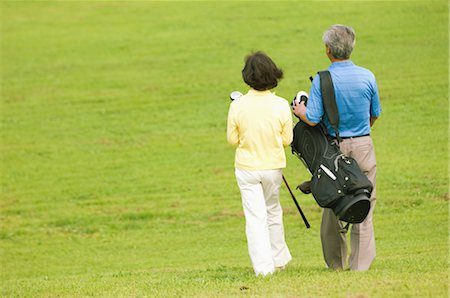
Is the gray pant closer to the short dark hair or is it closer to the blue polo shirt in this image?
the blue polo shirt

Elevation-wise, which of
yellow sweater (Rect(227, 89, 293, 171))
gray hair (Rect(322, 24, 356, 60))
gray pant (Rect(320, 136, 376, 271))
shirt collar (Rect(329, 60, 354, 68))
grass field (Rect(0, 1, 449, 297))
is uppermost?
gray hair (Rect(322, 24, 356, 60))

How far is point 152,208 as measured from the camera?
19.2 m

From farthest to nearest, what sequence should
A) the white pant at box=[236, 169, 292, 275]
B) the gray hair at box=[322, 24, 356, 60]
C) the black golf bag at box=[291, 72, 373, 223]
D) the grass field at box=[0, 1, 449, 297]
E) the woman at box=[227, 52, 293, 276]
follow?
the grass field at box=[0, 1, 449, 297]
the white pant at box=[236, 169, 292, 275]
the woman at box=[227, 52, 293, 276]
the gray hair at box=[322, 24, 356, 60]
the black golf bag at box=[291, 72, 373, 223]

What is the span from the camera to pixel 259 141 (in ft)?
31.6

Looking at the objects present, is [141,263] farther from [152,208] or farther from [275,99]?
[275,99]

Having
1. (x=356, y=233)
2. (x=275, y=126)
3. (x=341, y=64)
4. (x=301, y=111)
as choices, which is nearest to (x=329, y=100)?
(x=301, y=111)

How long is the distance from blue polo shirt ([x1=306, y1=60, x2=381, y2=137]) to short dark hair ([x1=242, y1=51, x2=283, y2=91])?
1.36ft

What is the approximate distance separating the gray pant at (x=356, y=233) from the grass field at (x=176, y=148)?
15.9 inches

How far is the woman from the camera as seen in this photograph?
9602mm

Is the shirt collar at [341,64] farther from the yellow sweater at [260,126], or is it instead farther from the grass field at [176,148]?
the grass field at [176,148]

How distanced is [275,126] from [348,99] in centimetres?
78

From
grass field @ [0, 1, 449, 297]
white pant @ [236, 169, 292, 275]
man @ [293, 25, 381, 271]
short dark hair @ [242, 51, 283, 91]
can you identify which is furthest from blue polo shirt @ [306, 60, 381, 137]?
grass field @ [0, 1, 449, 297]

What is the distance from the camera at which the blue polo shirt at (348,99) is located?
31.3ft

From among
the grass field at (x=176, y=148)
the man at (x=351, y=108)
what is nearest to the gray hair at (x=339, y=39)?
the man at (x=351, y=108)
